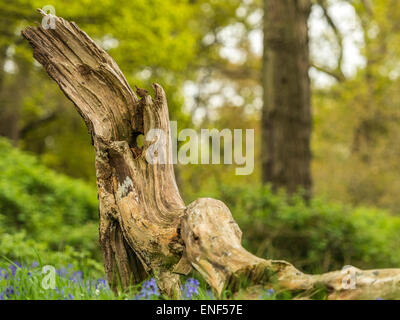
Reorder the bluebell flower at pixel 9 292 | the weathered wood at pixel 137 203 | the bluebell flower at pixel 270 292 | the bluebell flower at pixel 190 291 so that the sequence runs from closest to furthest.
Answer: the bluebell flower at pixel 270 292, the weathered wood at pixel 137 203, the bluebell flower at pixel 190 291, the bluebell flower at pixel 9 292

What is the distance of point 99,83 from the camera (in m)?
3.17

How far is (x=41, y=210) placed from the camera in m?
7.78

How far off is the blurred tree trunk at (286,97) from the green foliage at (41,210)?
10.7ft

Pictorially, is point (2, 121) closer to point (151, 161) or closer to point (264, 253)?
→ point (264, 253)

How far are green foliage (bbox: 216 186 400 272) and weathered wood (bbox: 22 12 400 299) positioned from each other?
10.6 ft

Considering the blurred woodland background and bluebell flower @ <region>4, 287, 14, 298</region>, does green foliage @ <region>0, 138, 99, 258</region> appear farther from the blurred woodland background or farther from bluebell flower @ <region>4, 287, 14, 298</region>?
bluebell flower @ <region>4, 287, 14, 298</region>

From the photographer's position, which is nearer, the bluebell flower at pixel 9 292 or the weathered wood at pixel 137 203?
the weathered wood at pixel 137 203

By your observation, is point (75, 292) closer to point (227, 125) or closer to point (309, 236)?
point (309, 236)

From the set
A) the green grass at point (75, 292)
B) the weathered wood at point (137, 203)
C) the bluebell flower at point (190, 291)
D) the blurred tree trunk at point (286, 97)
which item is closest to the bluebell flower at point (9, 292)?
the green grass at point (75, 292)

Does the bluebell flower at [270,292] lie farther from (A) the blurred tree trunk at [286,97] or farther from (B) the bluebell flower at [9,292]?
(A) the blurred tree trunk at [286,97]

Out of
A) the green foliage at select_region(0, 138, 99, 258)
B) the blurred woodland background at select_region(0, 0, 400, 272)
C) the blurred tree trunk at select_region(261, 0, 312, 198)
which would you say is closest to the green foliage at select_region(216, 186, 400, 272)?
the blurred woodland background at select_region(0, 0, 400, 272)

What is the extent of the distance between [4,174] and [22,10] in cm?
355

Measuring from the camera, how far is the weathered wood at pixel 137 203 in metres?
2.21
